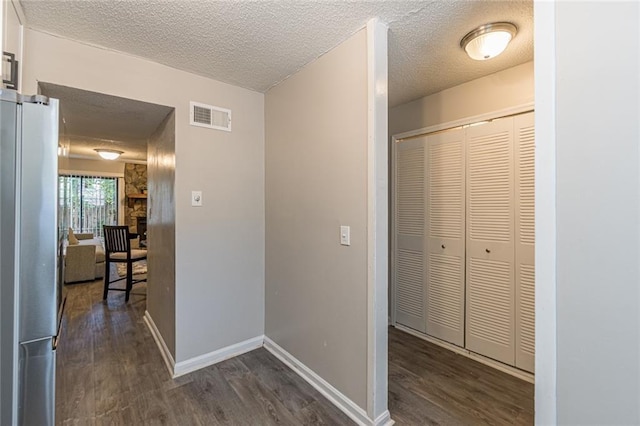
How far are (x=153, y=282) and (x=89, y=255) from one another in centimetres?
279

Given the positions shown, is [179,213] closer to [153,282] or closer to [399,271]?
[153,282]

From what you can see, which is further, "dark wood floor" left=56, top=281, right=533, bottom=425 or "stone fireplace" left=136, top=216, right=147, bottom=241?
"stone fireplace" left=136, top=216, right=147, bottom=241

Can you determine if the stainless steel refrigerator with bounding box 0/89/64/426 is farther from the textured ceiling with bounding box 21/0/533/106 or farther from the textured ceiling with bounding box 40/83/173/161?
the textured ceiling with bounding box 40/83/173/161

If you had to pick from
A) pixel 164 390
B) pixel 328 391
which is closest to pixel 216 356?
pixel 164 390

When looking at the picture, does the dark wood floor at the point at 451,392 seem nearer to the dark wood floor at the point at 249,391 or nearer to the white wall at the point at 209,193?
the dark wood floor at the point at 249,391

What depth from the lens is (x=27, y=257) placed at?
99 centimetres

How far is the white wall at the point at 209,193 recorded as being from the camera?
6.47 ft

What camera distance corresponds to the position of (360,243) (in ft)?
5.59

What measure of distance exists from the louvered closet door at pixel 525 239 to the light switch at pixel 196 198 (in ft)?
8.22

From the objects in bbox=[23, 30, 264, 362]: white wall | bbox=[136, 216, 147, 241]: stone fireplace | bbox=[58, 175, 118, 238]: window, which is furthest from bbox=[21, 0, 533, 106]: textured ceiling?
bbox=[58, 175, 118, 238]: window

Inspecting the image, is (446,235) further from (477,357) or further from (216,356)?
(216,356)

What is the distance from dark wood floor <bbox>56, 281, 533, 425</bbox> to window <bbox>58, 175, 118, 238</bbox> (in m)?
5.01

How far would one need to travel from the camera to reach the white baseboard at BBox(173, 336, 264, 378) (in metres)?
2.17

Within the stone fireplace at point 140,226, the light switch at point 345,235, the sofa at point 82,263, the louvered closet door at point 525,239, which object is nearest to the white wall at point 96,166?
the stone fireplace at point 140,226
